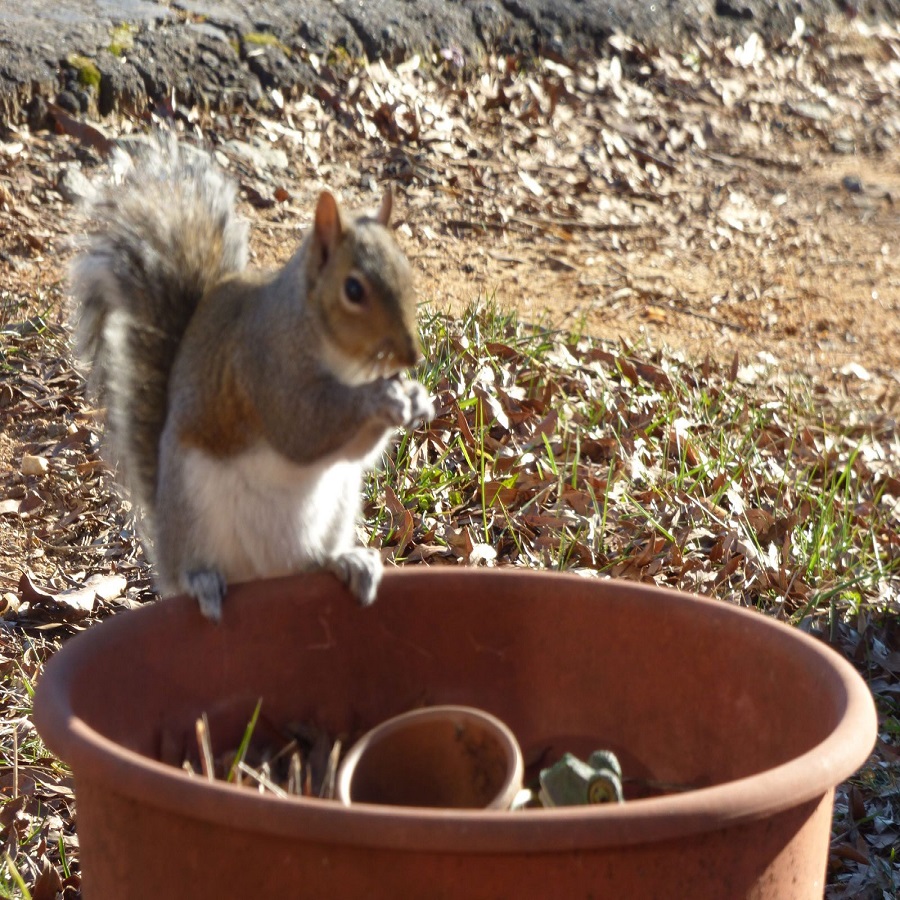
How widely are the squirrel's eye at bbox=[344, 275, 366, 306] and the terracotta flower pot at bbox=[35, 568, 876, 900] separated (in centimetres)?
38

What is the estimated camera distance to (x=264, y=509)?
2.04m

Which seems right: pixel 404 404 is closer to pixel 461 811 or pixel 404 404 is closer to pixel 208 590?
pixel 208 590

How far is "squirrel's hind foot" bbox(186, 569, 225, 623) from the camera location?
1674 mm

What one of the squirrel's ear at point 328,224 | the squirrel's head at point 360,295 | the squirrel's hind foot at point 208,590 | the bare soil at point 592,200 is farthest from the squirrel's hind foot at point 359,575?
the bare soil at point 592,200

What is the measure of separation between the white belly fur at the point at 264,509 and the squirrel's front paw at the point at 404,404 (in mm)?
189

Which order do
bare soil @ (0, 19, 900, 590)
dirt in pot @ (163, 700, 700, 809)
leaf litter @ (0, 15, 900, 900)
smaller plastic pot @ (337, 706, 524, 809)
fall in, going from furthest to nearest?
1. bare soil @ (0, 19, 900, 590)
2. leaf litter @ (0, 15, 900, 900)
3. smaller plastic pot @ (337, 706, 524, 809)
4. dirt in pot @ (163, 700, 700, 809)

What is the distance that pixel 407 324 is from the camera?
1776 mm

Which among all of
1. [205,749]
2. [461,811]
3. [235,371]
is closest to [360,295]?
[235,371]

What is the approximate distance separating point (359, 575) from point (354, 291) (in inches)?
15.2

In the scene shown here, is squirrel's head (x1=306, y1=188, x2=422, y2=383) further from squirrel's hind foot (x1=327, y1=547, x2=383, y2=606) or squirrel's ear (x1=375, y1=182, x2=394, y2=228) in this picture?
squirrel's hind foot (x1=327, y1=547, x2=383, y2=606)

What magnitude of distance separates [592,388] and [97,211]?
4.98 ft

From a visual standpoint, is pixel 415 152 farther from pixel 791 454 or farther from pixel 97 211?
pixel 97 211

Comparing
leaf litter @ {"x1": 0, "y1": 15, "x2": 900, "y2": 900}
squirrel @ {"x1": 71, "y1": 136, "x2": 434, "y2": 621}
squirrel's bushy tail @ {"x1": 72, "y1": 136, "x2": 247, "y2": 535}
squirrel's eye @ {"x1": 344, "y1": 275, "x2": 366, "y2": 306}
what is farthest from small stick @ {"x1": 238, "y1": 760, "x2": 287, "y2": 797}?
squirrel's bushy tail @ {"x1": 72, "y1": 136, "x2": 247, "y2": 535}

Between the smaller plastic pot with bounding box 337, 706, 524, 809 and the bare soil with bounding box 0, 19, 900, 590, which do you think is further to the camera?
the bare soil with bounding box 0, 19, 900, 590
